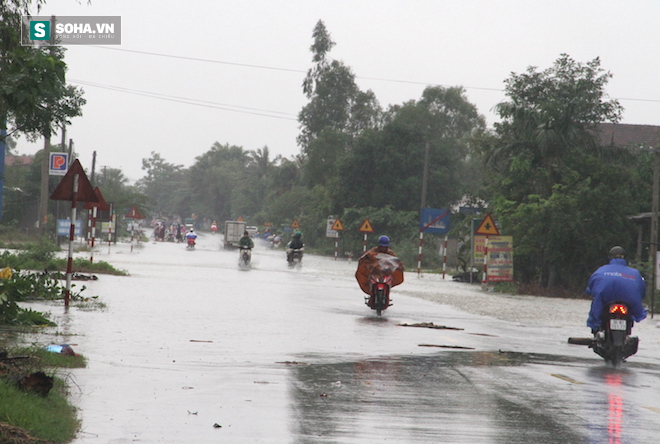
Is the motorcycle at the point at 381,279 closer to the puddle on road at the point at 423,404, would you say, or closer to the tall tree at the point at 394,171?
the puddle on road at the point at 423,404

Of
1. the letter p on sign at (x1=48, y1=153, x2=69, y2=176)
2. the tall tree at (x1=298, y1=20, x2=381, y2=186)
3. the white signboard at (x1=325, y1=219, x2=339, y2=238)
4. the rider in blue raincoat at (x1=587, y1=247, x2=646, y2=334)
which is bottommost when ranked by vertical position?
the rider in blue raincoat at (x1=587, y1=247, x2=646, y2=334)

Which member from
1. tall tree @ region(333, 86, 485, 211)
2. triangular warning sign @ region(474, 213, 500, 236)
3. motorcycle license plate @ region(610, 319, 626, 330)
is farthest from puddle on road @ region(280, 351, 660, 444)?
tall tree @ region(333, 86, 485, 211)

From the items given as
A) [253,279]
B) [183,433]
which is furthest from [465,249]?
[183,433]

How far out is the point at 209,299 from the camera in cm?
2064

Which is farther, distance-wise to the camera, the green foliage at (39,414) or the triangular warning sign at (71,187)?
the triangular warning sign at (71,187)

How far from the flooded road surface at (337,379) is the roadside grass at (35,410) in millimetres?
135

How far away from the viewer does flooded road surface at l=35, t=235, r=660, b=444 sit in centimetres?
693

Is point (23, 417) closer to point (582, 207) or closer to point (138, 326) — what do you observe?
point (138, 326)

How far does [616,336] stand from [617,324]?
176mm

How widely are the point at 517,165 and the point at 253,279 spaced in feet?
40.9

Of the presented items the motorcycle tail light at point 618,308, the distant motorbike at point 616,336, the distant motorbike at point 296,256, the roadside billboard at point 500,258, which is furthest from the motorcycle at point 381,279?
the distant motorbike at point 296,256

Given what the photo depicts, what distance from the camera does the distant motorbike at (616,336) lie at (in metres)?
12.0

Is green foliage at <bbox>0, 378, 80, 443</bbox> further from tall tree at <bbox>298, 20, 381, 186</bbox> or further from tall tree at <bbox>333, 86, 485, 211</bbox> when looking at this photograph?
tall tree at <bbox>298, 20, 381, 186</bbox>

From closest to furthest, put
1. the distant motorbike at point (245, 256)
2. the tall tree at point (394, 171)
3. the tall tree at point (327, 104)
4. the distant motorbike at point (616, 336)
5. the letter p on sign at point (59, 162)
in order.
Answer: the distant motorbike at point (616, 336), the letter p on sign at point (59, 162), the distant motorbike at point (245, 256), the tall tree at point (394, 171), the tall tree at point (327, 104)
